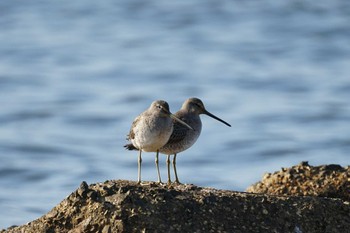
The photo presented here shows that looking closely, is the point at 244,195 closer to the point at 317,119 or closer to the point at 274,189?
the point at 274,189

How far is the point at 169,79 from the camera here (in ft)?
69.7

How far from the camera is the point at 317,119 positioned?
1933 cm

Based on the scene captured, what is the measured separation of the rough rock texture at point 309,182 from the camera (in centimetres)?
988

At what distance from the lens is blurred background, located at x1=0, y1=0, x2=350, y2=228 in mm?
16734

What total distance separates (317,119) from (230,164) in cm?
301

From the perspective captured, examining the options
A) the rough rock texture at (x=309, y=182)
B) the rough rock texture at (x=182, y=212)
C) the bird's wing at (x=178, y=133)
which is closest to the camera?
the rough rock texture at (x=182, y=212)

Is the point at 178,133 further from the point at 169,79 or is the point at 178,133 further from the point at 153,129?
the point at 169,79

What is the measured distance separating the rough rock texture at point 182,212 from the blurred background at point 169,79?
20.3 feet

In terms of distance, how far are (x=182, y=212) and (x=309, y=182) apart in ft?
8.90

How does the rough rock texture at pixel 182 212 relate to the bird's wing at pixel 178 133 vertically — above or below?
below

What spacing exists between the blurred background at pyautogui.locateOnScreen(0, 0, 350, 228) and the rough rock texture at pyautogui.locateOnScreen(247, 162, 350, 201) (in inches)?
186

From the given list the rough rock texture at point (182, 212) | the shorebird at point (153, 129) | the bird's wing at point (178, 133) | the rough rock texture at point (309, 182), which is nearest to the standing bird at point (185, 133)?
the bird's wing at point (178, 133)

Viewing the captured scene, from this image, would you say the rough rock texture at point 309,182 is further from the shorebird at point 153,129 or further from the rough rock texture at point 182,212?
the rough rock texture at point 182,212

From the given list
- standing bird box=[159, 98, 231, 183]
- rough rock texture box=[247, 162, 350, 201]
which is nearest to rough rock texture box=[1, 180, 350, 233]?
rough rock texture box=[247, 162, 350, 201]
